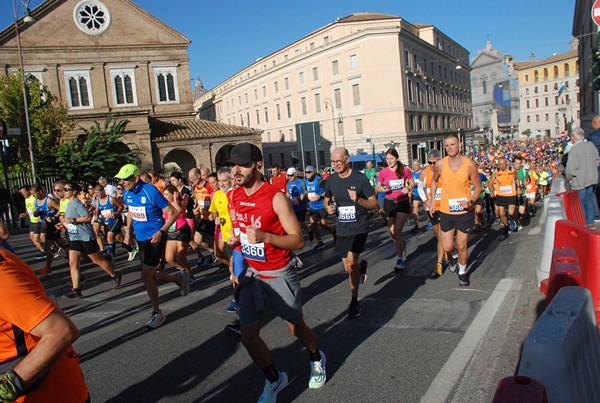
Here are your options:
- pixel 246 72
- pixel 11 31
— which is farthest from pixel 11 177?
pixel 246 72

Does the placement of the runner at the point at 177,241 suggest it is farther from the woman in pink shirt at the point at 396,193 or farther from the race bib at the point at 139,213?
the woman in pink shirt at the point at 396,193

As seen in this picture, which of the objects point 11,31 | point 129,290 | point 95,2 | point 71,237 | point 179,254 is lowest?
point 129,290

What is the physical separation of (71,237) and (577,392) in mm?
7549

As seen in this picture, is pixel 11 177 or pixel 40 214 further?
pixel 11 177

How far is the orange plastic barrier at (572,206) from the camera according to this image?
6.90 m

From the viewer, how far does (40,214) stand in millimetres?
10352

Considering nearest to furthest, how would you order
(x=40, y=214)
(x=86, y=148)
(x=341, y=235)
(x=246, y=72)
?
(x=341, y=235)
(x=40, y=214)
(x=86, y=148)
(x=246, y=72)

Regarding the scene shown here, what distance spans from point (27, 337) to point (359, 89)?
55.6m

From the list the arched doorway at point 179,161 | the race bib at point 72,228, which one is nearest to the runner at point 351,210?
the race bib at point 72,228

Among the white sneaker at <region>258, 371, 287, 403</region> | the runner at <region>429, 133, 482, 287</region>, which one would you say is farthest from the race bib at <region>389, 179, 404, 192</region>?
the white sneaker at <region>258, 371, 287, 403</region>

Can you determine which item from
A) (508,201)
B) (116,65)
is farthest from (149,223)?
(116,65)

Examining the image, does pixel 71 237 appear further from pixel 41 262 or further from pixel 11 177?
pixel 11 177

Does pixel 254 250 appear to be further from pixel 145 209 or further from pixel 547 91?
pixel 547 91

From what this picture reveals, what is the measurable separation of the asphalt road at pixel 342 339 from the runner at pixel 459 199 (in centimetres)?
53
